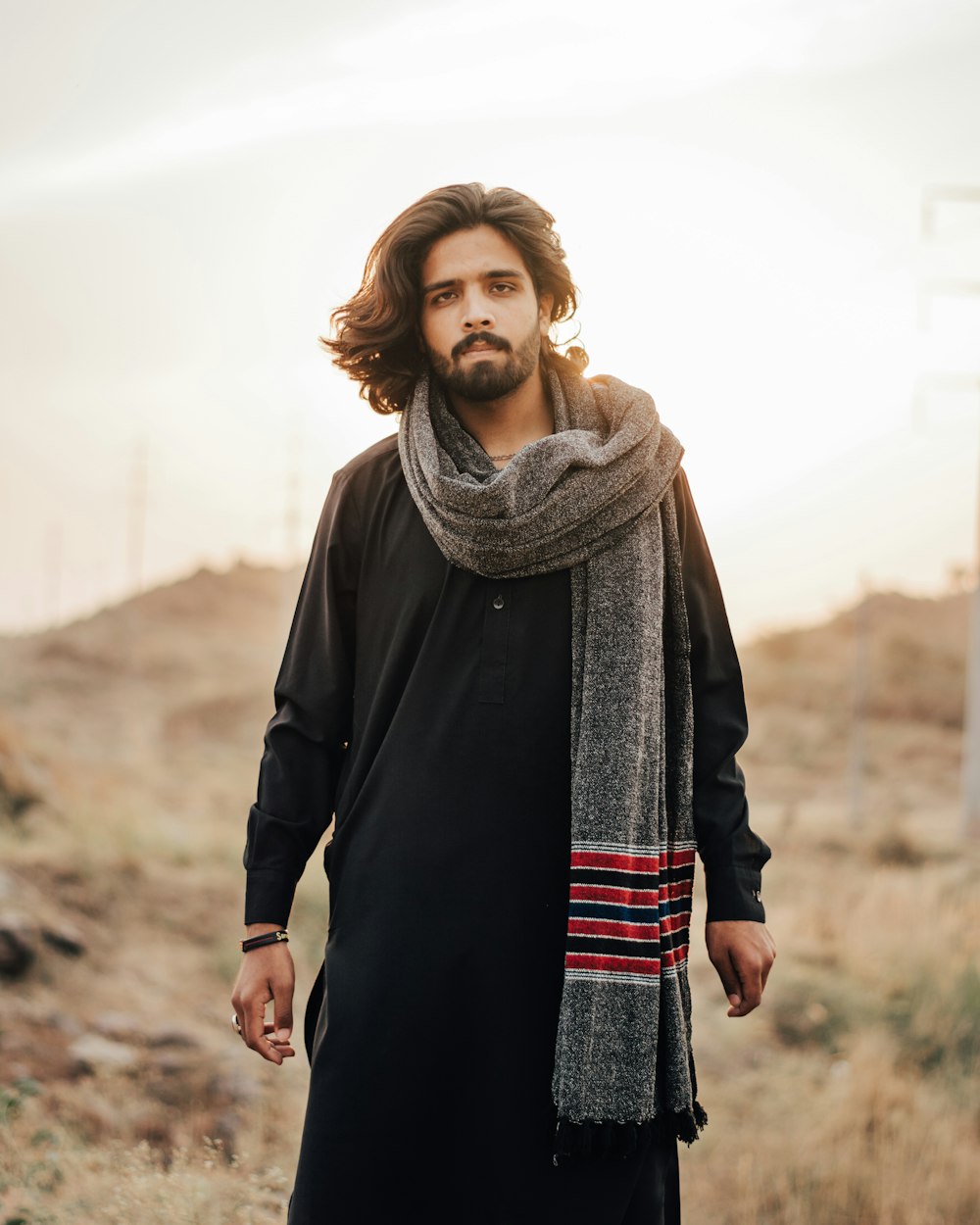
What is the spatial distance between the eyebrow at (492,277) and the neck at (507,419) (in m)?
0.21

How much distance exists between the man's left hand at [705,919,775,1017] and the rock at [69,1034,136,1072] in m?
3.90

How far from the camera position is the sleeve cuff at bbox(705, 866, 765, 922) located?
2.26 metres

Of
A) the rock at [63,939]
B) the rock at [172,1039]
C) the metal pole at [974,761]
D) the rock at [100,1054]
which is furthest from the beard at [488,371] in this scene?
the metal pole at [974,761]

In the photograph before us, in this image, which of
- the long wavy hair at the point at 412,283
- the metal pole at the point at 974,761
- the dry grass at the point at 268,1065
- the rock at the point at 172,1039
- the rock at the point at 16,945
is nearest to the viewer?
the long wavy hair at the point at 412,283

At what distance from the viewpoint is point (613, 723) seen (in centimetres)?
219

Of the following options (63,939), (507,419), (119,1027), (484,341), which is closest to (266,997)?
(507,419)

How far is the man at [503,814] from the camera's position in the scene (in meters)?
2.14

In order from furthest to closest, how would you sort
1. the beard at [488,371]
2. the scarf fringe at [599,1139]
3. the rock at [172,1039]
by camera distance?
the rock at [172,1039] < the beard at [488,371] < the scarf fringe at [599,1139]

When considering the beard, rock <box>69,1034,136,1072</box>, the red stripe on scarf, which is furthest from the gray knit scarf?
rock <box>69,1034,136,1072</box>

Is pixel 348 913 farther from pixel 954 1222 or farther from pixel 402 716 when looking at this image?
pixel 954 1222

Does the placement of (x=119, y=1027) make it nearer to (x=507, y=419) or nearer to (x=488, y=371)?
(x=507, y=419)

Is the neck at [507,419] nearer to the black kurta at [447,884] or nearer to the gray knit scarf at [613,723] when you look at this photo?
the gray knit scarf at [613,723]

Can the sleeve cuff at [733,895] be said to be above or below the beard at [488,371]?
below

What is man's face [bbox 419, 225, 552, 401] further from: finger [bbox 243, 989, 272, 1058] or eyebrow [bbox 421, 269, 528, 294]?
finger [bbox 243, 989, 272, 1058]
